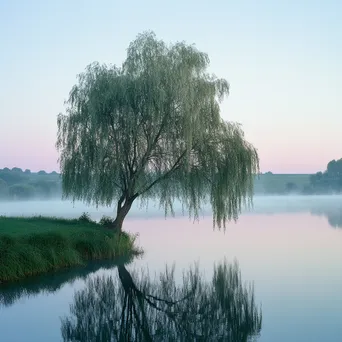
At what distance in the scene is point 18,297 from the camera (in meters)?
12.3

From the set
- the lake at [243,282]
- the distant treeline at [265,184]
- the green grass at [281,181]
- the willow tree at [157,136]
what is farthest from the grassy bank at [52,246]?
the green grass at [281,181]

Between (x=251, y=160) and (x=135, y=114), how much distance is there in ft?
16.5

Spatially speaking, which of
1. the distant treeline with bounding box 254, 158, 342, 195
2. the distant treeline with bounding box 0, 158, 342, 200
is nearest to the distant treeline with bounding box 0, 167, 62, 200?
the distant treeline with bounding box 0, 158, 342, 200

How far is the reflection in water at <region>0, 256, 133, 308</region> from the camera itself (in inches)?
489

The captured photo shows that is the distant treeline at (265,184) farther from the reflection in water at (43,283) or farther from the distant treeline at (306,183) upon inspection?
the reflection in water at (43,283)

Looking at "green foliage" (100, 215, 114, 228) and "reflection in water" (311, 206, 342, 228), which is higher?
"green foliage" (100, 215, 114, 228)

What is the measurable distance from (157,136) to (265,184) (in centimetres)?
11783

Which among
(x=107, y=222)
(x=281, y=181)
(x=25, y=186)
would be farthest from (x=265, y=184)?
(x=107, y=222)

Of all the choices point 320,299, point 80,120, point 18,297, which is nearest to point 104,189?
point 80,120

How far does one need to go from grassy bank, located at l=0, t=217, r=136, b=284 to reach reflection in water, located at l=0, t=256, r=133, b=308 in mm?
412

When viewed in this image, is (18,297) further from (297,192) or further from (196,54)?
(297,192)

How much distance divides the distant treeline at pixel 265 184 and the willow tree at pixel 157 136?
84765 millimetres

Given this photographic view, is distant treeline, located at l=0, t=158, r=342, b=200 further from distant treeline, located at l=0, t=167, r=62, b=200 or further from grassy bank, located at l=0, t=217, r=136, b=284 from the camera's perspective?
grassy bank, located at l=0, t=217, r=136, b=284

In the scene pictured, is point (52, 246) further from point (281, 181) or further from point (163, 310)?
point (281, 181)
